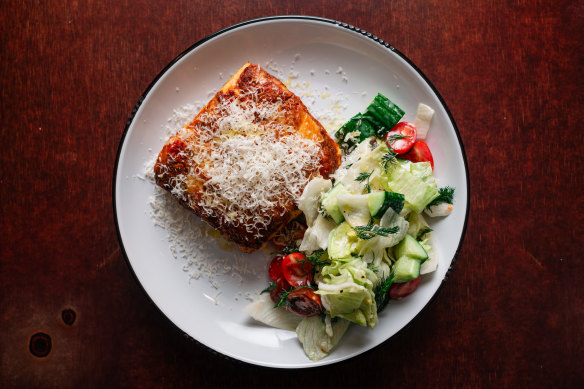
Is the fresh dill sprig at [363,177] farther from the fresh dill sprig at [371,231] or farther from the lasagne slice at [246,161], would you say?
the fresh dill sprig at [371,231]

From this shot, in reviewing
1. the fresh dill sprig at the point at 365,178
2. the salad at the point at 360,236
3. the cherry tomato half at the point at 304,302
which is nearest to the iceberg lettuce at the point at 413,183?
the salad at the point at 360,236

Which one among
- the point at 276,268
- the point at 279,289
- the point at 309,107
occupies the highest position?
the point at 309,107

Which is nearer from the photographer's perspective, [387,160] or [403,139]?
[387,160]

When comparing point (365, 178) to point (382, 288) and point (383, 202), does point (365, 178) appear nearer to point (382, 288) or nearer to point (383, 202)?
point (383, 202)

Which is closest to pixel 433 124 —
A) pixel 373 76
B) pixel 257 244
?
pixel 373 76

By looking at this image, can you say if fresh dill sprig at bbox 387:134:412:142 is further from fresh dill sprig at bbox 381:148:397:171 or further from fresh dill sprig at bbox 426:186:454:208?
fresh dill sprig at bbox 426:186:454:208

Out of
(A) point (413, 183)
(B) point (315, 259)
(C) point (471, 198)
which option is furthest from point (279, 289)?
(C) point (471, 198)

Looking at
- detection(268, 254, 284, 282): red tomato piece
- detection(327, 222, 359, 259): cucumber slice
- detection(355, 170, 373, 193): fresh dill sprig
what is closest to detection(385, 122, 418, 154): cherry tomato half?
detection(355, 170, 373, 193): fresh dill sprig
